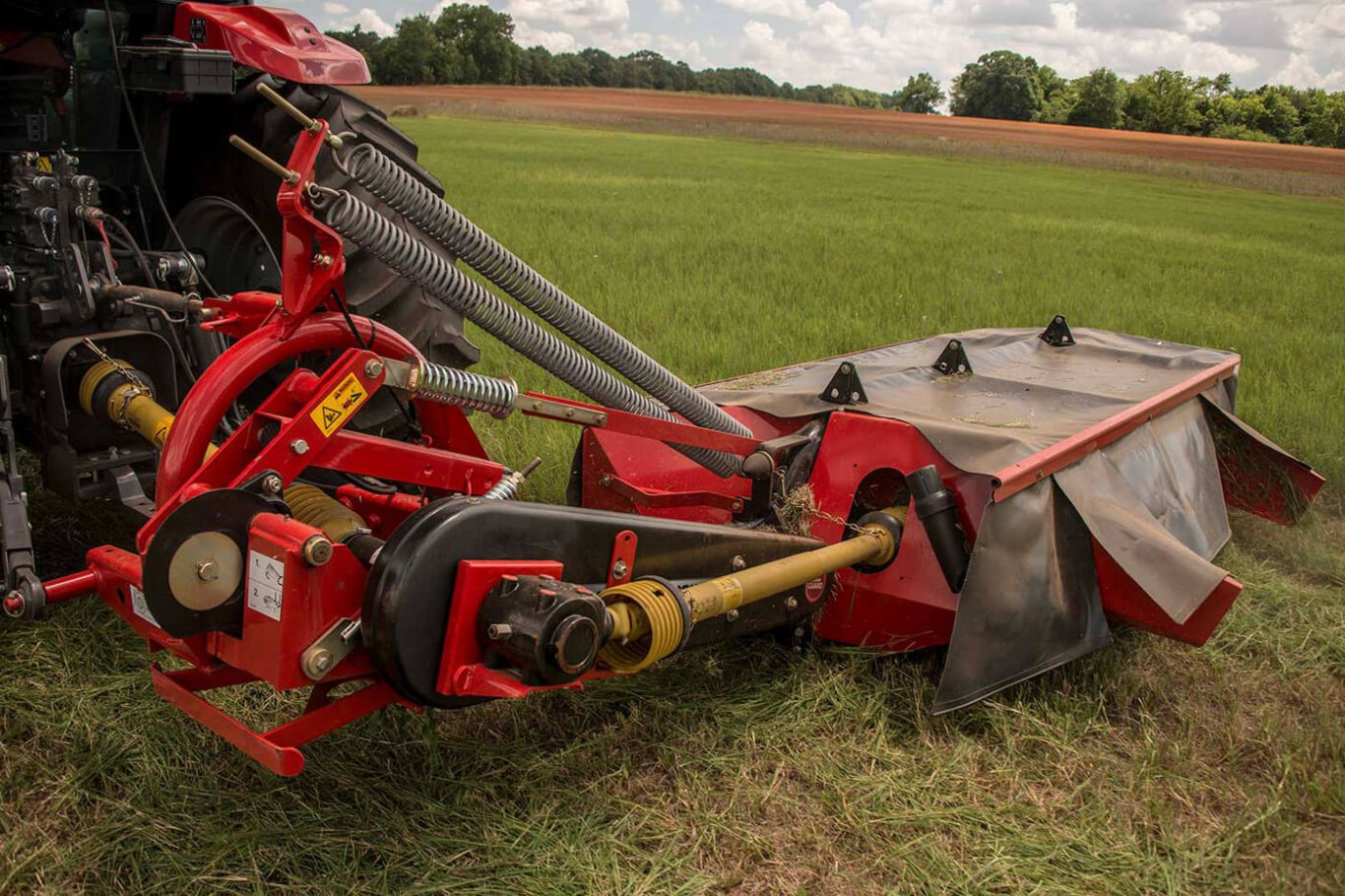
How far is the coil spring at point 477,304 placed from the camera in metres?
2.20

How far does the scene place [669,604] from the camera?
2.23m

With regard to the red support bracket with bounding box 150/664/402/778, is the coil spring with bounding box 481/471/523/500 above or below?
above

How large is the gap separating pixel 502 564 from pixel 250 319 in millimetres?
1007

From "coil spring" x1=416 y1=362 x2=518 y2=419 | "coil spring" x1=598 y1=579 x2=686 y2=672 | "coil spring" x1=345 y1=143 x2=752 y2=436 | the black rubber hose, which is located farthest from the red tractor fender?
the black rubber hose

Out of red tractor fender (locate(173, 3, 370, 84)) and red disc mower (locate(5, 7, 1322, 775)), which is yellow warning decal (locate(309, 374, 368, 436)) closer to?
red disc mower (locate(5, 7, 1322, 775))

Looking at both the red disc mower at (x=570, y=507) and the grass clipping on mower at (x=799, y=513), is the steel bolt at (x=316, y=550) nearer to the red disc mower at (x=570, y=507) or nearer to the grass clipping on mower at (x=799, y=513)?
the red disc mower at (x=570, y=507)

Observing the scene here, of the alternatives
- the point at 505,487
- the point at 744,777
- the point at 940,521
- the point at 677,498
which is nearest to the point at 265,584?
the point at 505,487

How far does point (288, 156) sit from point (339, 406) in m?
1.53

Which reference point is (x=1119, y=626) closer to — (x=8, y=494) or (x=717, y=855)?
(x=717, y=855)

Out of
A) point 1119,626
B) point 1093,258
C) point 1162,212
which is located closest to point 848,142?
point 1162,212

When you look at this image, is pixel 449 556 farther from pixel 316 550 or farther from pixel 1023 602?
pixel 1023 602

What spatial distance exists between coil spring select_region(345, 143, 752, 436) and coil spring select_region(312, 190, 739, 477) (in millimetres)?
47

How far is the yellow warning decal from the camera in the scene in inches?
83.1

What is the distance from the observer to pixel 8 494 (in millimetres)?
2529
